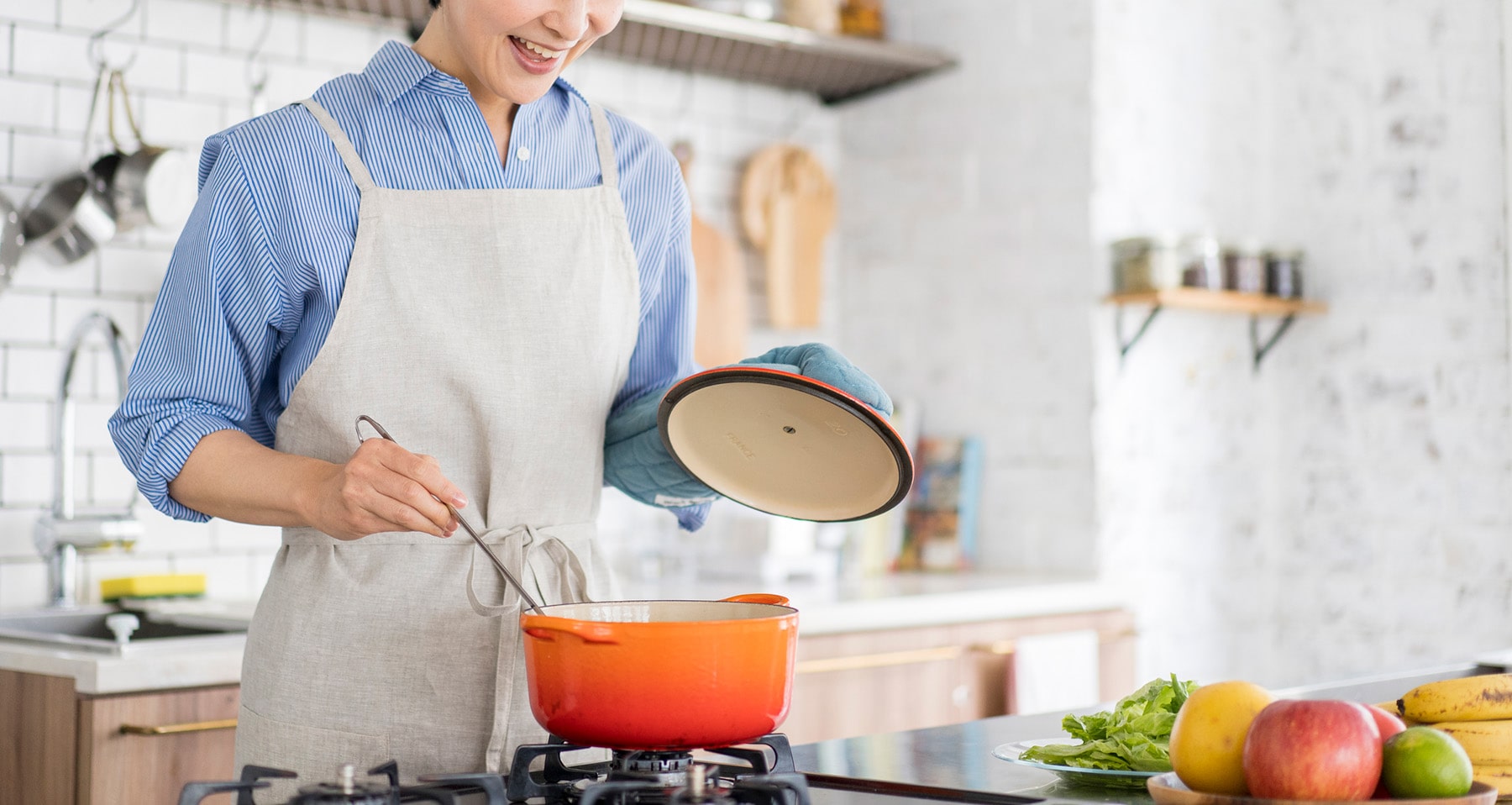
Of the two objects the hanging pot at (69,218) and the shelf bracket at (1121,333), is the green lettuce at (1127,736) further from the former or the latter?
the shelf bracket at (1121,333)

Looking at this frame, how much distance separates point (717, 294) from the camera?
11.5 feet

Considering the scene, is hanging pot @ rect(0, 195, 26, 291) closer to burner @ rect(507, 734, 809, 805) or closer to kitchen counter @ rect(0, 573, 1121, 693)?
kitchen counter @ rect(0, 573, 1121, 693)

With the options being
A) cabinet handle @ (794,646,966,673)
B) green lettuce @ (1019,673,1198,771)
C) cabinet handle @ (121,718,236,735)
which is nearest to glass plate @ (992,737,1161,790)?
green lettuce @ (1019,673,1198,771)

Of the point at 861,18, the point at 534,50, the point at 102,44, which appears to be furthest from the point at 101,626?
the point at 861,18

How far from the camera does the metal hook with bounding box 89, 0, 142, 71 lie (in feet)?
9.03

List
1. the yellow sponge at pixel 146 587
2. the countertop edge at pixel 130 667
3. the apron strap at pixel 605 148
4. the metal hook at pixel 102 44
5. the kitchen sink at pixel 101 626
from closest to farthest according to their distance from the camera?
the apron strap at pixel 605 148 < the countertop edge at pixel 130 667 < the kitchen sink at pixel 101 626 < the yellow sponge at pixel 146 587 < the metal hook at pixel 102 44

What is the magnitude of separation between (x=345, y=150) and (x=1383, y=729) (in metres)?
1.03

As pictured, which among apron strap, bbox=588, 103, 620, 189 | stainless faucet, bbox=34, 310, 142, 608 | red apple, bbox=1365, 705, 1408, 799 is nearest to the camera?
red apple, bbox=1365, 705, 1408, 799

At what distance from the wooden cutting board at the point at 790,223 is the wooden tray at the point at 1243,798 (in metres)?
2.64

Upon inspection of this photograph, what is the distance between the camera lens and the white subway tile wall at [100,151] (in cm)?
266

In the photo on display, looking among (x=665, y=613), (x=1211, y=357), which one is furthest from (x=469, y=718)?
(x=1211, y=357)

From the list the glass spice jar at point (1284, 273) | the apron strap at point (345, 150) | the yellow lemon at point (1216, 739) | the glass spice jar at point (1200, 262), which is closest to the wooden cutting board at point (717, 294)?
the glass spice jar at point (1200, 262)

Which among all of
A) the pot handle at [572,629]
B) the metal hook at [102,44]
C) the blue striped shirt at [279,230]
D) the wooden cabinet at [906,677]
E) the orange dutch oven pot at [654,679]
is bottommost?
the wooden cabinet at [906,677]

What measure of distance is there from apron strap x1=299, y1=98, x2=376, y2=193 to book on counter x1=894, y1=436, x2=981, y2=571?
2373 mm
